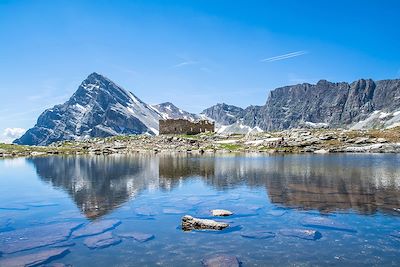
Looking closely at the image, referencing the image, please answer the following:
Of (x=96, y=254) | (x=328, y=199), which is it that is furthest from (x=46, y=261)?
(x=328, y=199)

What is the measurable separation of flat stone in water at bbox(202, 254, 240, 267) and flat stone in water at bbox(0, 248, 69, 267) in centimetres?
914

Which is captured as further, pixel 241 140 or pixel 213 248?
pixel 241 140

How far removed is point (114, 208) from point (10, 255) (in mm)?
15396

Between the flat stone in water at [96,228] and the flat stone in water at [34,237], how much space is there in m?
0.75

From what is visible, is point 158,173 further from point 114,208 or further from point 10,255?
point 10,255

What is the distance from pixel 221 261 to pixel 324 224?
1192cm

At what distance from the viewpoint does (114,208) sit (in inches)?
1558

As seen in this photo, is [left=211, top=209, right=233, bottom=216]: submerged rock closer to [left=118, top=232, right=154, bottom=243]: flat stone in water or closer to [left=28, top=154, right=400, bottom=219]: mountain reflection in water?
[left=28, top=154, right=400, bottom=219]: mountain reflection in water

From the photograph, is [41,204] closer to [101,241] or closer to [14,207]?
[14,207]

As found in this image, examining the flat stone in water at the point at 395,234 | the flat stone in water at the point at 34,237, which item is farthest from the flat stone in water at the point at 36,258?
the flat stone in water at the point at 395,234

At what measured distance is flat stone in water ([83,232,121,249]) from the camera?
26.5m

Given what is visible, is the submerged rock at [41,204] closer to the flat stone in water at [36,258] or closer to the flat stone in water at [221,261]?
the flat stone in water at [36,258]

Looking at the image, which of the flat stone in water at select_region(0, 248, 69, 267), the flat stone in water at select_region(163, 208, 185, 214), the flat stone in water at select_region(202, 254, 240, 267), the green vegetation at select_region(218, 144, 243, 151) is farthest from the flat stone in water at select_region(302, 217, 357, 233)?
the green vegetation at select_region(218, 144, 243, 151)

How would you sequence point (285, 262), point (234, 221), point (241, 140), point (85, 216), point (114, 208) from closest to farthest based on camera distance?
point (285, 262) → point (234, 221) → point (85, 216) → point (114, 208) → point (241, 140)
